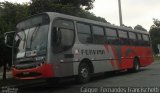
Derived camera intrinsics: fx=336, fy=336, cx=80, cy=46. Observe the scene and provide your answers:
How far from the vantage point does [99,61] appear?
16.8m

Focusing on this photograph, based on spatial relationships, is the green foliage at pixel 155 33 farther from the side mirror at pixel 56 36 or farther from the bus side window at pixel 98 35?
the side mirror at pixel 56 36

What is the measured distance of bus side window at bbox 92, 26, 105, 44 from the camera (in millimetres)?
16641

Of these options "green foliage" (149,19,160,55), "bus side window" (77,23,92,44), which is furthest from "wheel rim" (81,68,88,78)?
"green foliage" (149,19,160,55)

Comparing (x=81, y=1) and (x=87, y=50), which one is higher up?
(x=81, y=1)

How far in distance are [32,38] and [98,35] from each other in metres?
4.31

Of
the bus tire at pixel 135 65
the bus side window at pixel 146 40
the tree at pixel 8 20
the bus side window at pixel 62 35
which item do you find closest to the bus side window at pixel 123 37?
the bus tire at pixel 135 65

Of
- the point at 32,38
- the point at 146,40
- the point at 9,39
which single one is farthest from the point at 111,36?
the point at 146,40

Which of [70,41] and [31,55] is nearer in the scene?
[31,55]

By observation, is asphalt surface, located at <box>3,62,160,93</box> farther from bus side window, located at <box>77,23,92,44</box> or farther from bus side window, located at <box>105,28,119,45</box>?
bus side window, located at <box>105,28,119,45</box>

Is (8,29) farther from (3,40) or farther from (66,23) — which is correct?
(66,23)

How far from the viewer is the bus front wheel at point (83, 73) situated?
15.0 meters

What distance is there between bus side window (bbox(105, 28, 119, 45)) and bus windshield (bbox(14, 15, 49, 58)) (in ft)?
16.2

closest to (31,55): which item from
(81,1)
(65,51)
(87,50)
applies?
(65,51)

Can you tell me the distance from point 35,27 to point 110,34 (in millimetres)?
5626
